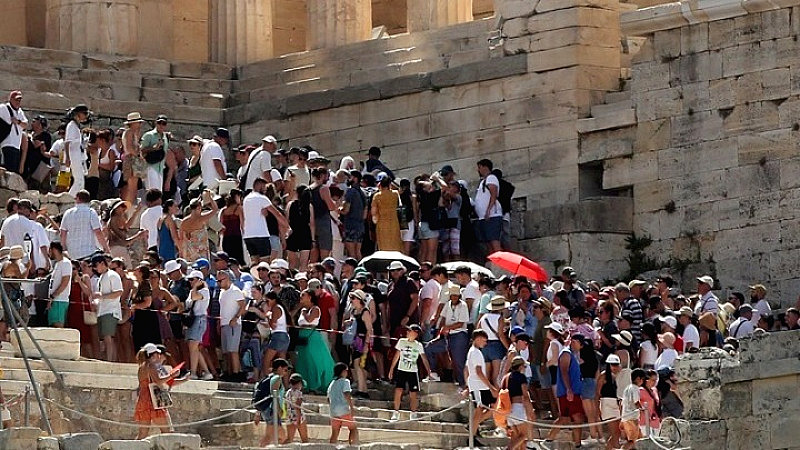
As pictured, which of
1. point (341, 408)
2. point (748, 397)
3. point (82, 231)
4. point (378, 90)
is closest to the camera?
point (748, 397)

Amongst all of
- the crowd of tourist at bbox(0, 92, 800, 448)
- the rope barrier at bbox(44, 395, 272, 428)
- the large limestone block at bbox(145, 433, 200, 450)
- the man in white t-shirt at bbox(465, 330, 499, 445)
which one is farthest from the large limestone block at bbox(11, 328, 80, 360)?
the man in white t-shirt at bbox(465, 330, 499, 445)

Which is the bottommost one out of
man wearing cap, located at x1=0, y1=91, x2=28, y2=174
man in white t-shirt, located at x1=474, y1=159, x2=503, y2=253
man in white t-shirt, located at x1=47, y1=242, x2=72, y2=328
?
man in white t-shirt, located at x1=47, y1=242, x2=72, y2=328

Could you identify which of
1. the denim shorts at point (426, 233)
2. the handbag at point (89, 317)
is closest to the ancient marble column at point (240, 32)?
the denim shorts at point (426, 233)

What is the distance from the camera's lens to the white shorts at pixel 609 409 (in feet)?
107

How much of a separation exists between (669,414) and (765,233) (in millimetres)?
6651

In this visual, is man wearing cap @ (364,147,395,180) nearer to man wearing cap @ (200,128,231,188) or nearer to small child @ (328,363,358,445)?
man wearing cap @ (200,128,231,188)

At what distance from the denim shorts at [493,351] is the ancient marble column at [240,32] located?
13.5 m

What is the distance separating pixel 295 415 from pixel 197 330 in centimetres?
246

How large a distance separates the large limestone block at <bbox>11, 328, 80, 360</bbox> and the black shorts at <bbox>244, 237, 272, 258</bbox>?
4.28m

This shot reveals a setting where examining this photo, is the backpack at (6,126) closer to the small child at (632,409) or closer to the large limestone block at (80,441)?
the large limestone block at (80,441)

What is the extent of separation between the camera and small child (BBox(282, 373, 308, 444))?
30719mm

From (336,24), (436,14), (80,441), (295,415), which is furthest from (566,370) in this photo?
(336,24)

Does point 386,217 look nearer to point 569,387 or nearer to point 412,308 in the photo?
point 412,308

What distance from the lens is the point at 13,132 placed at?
123 ft
